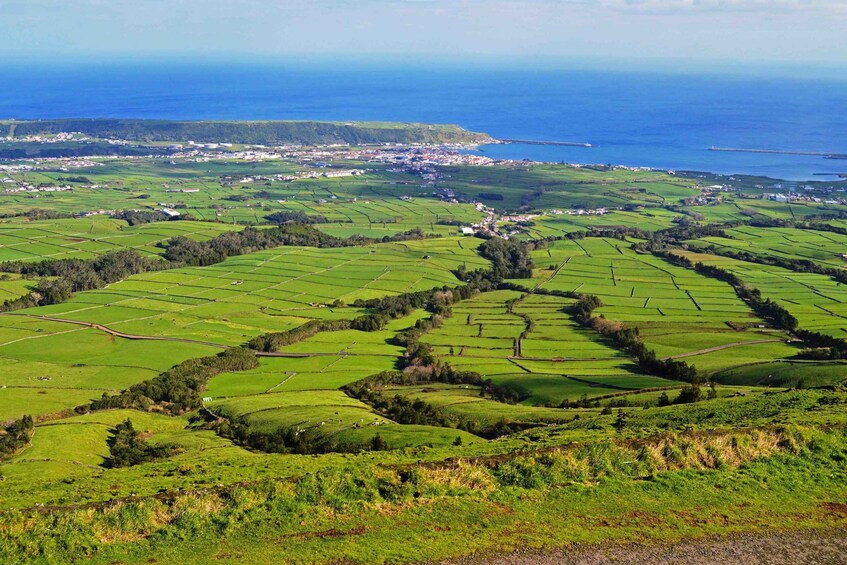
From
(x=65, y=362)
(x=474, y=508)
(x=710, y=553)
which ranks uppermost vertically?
(x=710, y=553)

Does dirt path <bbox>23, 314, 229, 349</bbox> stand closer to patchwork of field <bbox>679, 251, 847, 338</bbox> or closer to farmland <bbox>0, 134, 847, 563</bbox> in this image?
farmland <bbox>0, 134, 847, 563</bbox>

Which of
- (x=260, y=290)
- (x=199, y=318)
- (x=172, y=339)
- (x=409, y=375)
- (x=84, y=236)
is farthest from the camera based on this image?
(x=84, y=236)

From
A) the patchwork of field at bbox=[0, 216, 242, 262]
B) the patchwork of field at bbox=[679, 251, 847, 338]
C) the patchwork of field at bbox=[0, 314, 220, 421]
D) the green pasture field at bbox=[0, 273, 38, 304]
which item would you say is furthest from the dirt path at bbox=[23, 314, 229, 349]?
the patchwork of field at bbox=[679, 251, 847, 338]

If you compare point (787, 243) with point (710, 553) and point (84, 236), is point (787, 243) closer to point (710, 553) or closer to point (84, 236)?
point (84, 236)

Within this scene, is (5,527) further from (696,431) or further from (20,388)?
(20,388)

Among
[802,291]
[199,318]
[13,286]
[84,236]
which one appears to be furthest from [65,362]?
[802,291]

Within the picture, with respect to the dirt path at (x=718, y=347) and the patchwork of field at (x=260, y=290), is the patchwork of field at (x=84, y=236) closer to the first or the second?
the patchwork of field at (x=260, y=290)

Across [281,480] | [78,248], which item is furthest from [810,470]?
[78,248]
